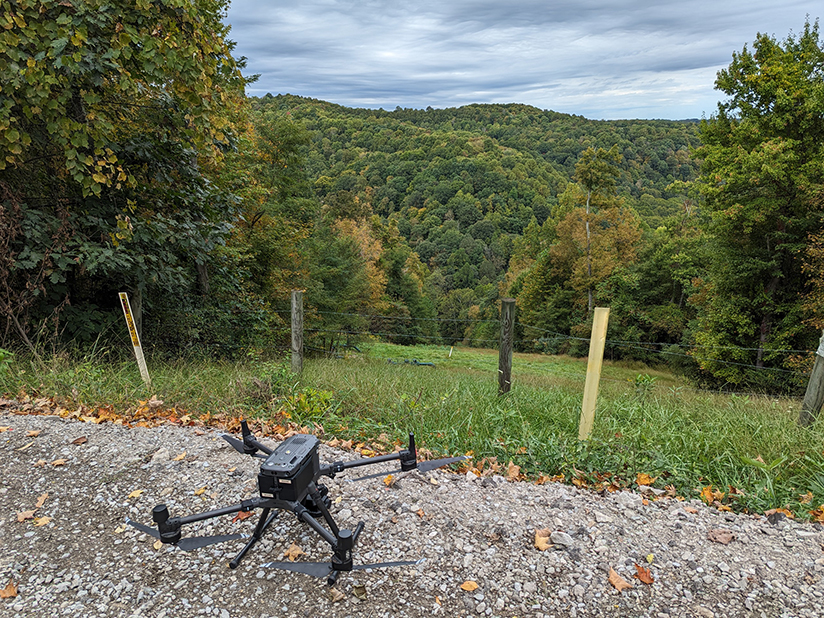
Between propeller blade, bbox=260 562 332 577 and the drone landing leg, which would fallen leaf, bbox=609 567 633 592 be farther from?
the drone landing leg

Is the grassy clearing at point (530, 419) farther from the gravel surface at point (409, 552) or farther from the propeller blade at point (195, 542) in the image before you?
the propeller blade at point (195, 542)

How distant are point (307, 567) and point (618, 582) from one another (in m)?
1.64

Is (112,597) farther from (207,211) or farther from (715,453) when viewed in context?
(207,211)

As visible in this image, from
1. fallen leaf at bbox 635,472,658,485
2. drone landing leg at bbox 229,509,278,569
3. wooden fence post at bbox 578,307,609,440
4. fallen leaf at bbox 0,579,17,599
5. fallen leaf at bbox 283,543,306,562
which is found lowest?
fallen leaf at bbox 0,579,17,599

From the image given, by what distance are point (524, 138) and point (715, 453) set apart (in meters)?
112

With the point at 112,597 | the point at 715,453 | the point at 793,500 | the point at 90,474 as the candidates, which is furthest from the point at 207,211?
the point at 793,500

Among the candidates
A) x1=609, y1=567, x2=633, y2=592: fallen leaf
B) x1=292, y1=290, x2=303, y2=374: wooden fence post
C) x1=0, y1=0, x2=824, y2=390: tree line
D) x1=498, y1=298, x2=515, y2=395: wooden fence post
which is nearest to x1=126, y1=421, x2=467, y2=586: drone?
x1=609, y1=567, x2=633, y2=592: fallen leaf

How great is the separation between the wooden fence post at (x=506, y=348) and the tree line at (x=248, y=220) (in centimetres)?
409

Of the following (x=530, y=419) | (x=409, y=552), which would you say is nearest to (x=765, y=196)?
(x=530, y=419)

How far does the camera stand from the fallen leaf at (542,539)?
2576mm

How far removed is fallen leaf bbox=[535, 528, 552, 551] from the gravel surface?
3 centimetres

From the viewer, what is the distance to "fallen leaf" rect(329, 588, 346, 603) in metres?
2.22

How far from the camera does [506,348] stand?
5.23 meters

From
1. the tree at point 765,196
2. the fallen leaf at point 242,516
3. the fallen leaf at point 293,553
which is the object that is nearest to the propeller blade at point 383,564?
the fallen leaf at point 293,553
